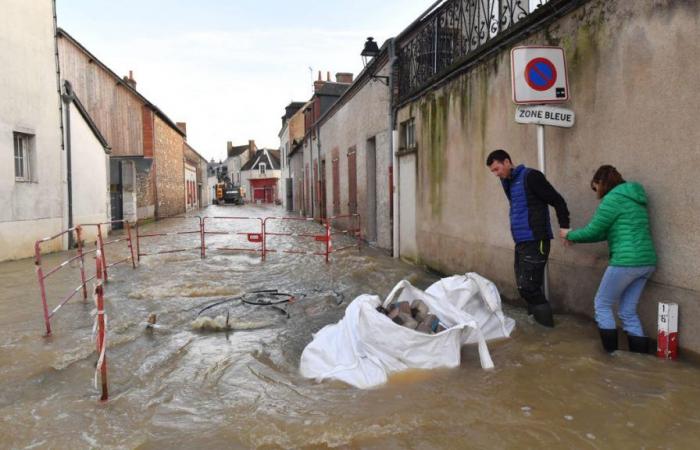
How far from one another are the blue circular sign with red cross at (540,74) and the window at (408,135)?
17.7ft

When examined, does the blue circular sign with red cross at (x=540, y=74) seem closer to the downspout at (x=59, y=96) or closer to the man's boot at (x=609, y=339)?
the man's boot at (x=609, y=339)

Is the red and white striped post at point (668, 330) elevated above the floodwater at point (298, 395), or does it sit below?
above

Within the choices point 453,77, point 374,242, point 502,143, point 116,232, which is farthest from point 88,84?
point 502,143

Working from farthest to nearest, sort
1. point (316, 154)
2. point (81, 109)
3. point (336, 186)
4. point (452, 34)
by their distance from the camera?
1. point (316, 154)
2. point (336, 186)
3. point (81, 109)
4. point (452, 34)

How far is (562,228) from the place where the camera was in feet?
15.8

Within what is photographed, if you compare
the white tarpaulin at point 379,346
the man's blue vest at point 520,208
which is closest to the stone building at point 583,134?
the man's blue vest at point 520,208

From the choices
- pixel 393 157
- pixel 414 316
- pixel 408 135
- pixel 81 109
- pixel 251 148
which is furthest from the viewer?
pixel 251 148

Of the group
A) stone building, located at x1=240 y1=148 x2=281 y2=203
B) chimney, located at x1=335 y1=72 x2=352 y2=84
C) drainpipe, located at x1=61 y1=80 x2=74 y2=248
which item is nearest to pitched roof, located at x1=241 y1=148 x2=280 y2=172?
stone building, located at x1=240 y1=148 x2=281 y2=203

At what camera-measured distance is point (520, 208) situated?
5.23 metres

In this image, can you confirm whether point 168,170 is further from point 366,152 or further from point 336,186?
point 366,152

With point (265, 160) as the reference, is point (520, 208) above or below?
below

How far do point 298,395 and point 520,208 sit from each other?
281 centimetres

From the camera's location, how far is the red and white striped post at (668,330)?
418 centimetres

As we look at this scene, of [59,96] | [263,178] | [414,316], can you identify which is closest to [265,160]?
[263,178]
